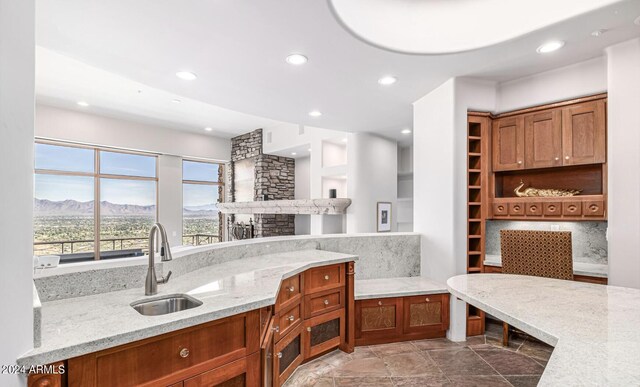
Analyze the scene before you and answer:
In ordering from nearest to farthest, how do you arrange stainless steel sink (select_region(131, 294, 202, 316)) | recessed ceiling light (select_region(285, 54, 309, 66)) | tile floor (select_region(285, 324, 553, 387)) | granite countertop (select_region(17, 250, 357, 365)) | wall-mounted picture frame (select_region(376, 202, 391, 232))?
granite countertop (select_region(17, 250, 357, 365)) < stainless steel sink (select_region(131, 294, 202, 316)) < tile floor (select_region(285, 324, 553, 387)) < recessed ceiling light (select_region(285, 54, 309, 66)) < wall-mounted picture frame (select_region(376, 202, 391, 232))

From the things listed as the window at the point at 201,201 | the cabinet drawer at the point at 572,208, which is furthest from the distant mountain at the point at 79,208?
the cabinet drawer at the point at 572,208

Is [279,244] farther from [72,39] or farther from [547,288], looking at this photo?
[72,39]

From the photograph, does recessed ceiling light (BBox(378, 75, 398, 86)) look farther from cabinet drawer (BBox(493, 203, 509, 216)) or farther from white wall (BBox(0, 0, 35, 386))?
white wall (BBox(0, 0, 35, 386))

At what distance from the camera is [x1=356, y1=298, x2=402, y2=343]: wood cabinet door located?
3.11 m

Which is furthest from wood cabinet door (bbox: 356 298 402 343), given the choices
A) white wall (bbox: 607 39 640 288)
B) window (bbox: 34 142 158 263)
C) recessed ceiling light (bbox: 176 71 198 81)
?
window (bbox: 34 142 158 263)

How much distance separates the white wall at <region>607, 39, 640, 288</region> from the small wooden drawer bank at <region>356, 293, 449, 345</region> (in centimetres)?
143

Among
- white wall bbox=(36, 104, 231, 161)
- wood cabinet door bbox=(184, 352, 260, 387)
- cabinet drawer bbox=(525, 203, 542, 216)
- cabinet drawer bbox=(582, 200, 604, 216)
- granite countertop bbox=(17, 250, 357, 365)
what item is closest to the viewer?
granite countertop bbox=(17, 250, 357, 365)

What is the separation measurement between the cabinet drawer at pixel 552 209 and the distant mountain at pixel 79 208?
324 inches

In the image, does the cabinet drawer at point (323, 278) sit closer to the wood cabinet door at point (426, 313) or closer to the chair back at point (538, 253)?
the wood cabinet door at point (426, 313)

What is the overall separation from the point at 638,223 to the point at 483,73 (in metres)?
1.82

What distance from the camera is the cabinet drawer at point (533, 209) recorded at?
328cm

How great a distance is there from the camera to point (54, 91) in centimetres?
581

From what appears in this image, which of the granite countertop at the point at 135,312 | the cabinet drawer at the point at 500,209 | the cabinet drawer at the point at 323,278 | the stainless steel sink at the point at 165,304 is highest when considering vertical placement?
the cabinet drawer at the point at 500,209

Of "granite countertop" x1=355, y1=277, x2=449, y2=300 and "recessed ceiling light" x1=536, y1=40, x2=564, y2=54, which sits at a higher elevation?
"recessed ceiling light" x1=536, y1=40, x2=564, y2=54
